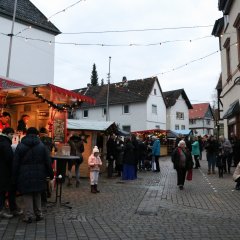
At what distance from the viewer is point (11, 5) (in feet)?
96.5

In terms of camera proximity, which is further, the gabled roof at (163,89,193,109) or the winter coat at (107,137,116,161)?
the gabled roof at (163,89,193,109)

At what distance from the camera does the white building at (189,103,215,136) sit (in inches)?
3231

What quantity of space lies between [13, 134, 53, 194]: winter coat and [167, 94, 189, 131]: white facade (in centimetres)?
5042

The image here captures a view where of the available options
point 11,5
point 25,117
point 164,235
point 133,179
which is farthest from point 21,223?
point 11,5

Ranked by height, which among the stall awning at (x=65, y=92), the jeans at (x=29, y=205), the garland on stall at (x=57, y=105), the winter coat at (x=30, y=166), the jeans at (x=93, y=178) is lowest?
the jeans at (x=29, y=205)

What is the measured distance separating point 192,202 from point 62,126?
5336 mm

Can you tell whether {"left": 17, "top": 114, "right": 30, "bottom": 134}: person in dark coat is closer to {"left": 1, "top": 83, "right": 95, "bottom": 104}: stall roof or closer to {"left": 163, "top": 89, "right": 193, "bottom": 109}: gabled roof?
{"left": 1, "top": 83, "right": 95, "bottom": 104}: stall roof

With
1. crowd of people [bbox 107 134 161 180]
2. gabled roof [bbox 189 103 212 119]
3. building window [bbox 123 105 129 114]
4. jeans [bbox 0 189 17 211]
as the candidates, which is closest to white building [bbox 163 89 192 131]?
building window [bbox 123 105 129 114]

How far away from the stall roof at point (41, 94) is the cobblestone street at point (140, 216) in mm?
2992

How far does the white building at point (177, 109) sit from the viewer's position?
189 ft

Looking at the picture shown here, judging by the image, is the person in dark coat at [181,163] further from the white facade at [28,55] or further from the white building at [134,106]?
the white building at [134,106]

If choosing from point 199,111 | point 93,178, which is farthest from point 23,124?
point 199,111

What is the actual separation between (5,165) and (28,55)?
76.9ft

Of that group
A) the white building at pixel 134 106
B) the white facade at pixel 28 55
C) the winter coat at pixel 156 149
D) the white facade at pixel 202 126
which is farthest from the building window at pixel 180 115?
the winter coat at pixel 156 149
